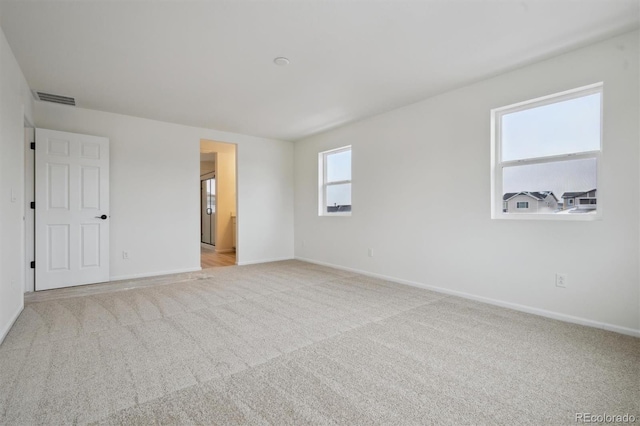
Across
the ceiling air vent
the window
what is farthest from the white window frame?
the ceiling air vent

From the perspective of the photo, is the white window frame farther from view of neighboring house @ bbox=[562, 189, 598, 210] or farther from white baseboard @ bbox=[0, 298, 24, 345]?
white baseboard @ bbox=[0, 298, 24, 345]

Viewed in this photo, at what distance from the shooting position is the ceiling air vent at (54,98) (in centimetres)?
375

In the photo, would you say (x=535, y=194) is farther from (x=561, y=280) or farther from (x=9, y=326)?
(x=9, y=326)

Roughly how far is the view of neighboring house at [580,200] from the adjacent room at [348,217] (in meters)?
0.01

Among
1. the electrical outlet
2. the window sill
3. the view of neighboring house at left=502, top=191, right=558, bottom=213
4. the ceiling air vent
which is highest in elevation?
the ceiling air vent

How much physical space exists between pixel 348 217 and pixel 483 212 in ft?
7.35

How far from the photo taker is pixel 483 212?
3424 mm

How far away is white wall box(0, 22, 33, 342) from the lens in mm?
2477

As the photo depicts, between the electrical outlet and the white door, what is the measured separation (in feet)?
18.0

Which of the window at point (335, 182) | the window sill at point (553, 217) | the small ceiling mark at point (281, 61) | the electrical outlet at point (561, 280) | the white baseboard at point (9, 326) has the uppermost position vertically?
the small ceiling mark at point (281, 61)

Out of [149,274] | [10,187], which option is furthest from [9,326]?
[149,274]

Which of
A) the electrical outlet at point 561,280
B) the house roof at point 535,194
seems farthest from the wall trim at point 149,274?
the electrical outlet at point 561,280

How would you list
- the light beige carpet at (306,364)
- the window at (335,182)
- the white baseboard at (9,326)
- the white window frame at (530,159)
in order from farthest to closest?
the window at (335,182), the white window frame at (530,159), the white baseboard at (9,326), the light beige carpet at (306,364)

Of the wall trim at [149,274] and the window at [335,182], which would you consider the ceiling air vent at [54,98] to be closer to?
the wall trim at [149,274]
